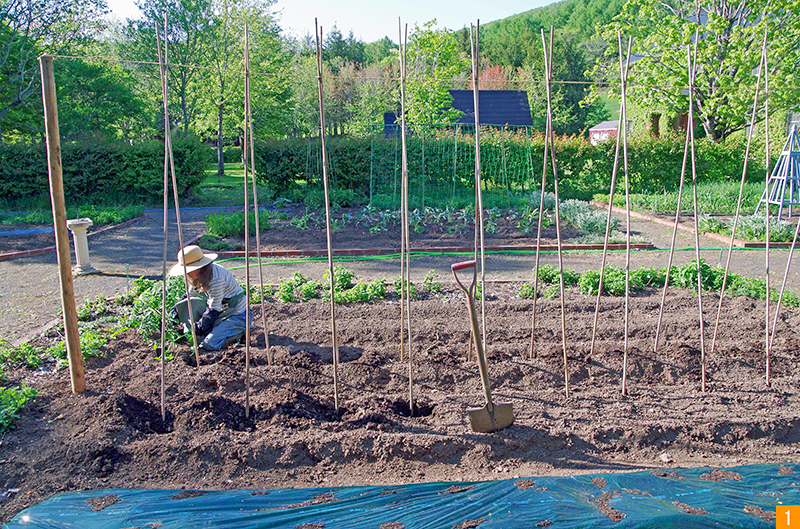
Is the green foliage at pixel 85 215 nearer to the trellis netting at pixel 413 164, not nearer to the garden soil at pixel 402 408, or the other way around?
the trellis netting at pixel 413 164

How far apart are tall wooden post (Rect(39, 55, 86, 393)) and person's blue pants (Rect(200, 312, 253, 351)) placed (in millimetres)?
1120

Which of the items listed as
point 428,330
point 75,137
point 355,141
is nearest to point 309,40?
point 75,137

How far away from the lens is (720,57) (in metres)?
15.1

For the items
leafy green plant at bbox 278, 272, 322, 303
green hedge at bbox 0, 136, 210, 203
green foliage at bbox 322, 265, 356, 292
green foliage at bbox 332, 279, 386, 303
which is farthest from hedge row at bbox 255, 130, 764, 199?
green foliage at bbox 332, 279, 386, 303

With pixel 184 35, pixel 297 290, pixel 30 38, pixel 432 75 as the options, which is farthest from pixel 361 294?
pixel 184 35

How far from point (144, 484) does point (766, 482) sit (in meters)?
3.18

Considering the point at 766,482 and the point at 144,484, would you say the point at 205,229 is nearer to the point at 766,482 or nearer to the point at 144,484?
the point at 144,484

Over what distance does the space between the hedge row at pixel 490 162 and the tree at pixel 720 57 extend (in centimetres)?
117

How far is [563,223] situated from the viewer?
37.0 ft

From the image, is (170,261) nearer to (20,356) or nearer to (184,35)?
(20,356)

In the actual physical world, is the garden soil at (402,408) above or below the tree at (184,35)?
below

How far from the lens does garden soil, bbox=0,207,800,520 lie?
3.02 m

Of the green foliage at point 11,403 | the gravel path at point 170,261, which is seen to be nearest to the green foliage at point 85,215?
the gravel path at point 170,261

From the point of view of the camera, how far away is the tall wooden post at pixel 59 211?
3381mm
